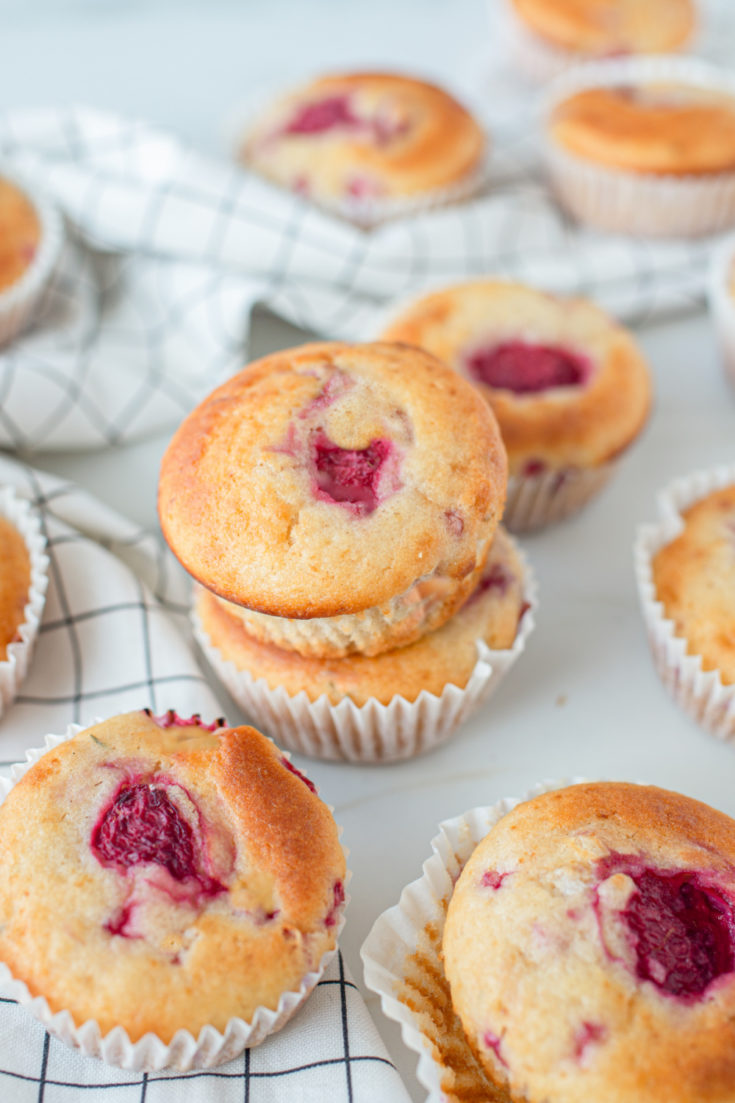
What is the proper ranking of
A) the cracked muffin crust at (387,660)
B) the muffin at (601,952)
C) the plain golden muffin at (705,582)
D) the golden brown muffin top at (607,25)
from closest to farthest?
the muffin at (601,952)
the cracked muffin crust at (387,660)
the plain golden muffin at (705,582)
the golden brown muffin top at (607,25)

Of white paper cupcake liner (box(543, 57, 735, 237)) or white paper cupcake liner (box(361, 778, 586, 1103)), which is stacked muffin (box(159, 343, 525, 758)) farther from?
white paper cupcake liner (box(543, 57, 735, 237))

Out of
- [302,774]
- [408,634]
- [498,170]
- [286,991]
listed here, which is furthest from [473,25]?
[286,991]

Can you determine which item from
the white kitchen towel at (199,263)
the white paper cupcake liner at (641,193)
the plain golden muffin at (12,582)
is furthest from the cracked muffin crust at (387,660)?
the white paper cupcake liner at (641,193)

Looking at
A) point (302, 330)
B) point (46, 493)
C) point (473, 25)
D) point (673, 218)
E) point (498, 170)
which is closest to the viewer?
point (46, 493)

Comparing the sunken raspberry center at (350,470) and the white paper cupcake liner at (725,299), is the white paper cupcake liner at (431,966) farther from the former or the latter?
the white paper cupcake liner at (725,299)

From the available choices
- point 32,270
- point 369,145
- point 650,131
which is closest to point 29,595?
point 32,270

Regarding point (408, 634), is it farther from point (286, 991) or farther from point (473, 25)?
point (473, 25)

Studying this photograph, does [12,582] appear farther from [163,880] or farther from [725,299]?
[725,299]

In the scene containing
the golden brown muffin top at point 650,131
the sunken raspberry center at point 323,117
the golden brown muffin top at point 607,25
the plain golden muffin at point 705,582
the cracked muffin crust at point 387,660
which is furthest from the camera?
the golden brown muffin top at point 607,25
